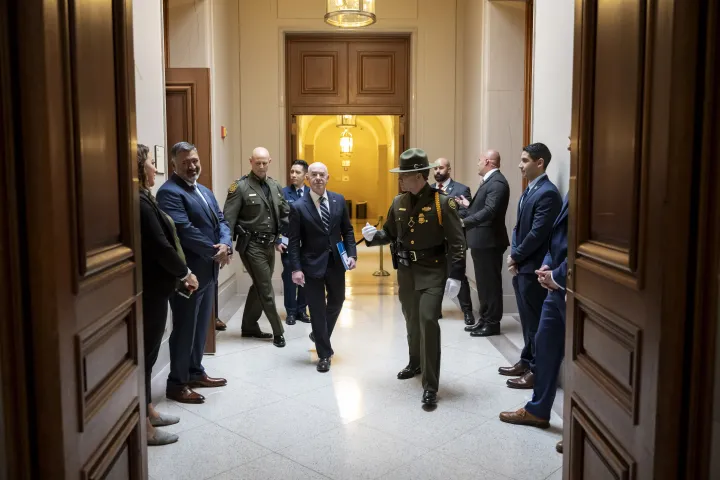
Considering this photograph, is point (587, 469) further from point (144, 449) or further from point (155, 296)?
point (155, 296)

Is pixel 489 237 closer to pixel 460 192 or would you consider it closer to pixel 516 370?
pixel 460 192

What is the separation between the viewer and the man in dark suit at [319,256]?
15.6 ft

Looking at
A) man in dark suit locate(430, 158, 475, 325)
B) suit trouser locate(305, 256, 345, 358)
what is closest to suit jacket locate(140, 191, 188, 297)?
suit trouser locate(305, 256, 345, 358)

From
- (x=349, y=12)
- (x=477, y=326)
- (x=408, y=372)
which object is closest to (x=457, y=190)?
(x=477, y=326)

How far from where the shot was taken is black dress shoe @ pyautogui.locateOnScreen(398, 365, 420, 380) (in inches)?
181

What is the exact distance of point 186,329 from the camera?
395cm

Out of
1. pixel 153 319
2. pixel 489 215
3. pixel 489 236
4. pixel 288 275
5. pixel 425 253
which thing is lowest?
pixel 288 275

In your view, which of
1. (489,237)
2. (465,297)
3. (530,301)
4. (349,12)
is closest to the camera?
(530,301)

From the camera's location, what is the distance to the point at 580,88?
6.23 feet

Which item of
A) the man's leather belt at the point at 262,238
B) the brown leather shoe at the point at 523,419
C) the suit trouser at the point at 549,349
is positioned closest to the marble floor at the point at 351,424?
the brown leather shoe at the point at 523,419

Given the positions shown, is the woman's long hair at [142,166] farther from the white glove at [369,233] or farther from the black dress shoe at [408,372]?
the black dress shoe at [408,372]

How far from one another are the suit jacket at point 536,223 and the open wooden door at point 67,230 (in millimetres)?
3048

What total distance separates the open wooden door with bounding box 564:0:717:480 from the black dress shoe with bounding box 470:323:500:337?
12.7ft

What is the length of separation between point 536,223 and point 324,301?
170 centimetres
